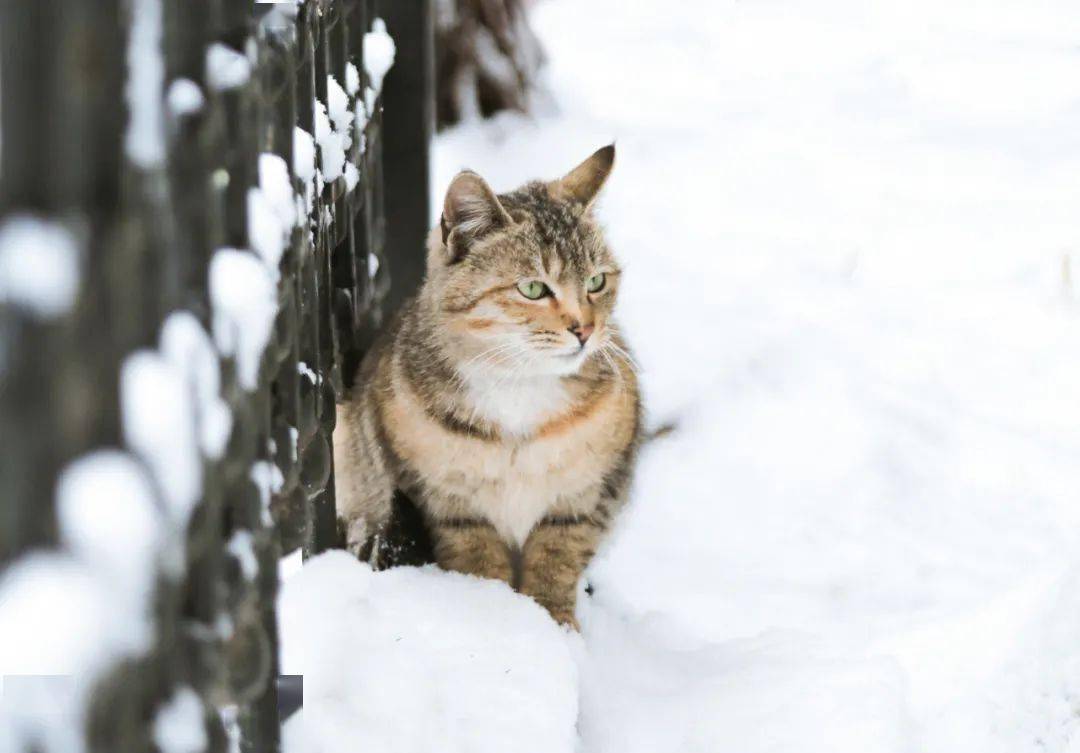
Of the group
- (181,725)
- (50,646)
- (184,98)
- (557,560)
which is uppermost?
(184,98)

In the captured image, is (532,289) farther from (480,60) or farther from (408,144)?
(480,60)

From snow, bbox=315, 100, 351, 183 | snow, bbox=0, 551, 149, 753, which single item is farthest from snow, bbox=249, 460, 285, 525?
snow, bbox=315, 100, 351, 183

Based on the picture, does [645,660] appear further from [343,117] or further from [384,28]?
[384,28]

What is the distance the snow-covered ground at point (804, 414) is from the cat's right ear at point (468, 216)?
572 mm

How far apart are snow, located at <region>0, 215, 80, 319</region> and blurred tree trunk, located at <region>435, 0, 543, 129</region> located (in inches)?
136

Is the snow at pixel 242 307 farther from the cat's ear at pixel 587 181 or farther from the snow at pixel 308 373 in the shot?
the cat's ear at pixel 587 181

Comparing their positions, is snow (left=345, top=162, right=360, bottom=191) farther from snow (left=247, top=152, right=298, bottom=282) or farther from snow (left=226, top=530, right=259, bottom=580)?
snow (left=226, top=530, right=259, bottom=580)

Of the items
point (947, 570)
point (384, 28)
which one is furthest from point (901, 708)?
point (384, 28)

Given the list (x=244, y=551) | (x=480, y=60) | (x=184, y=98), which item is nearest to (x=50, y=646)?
(x=244, y=551)

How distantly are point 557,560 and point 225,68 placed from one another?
148cm

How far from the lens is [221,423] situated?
3.05 ft

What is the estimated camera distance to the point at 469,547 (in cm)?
223

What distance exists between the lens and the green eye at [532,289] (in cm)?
213

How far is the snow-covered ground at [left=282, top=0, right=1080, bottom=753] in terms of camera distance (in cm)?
186
